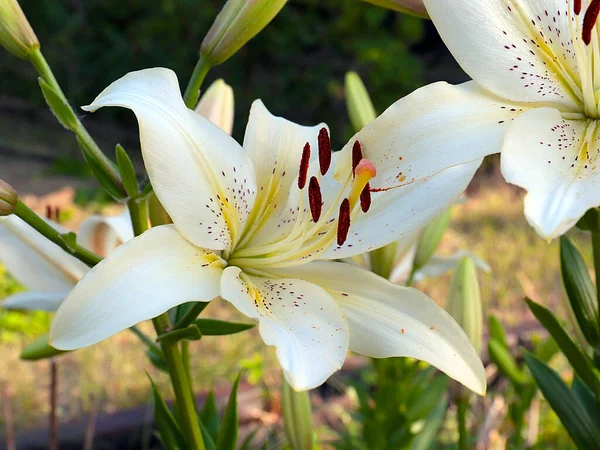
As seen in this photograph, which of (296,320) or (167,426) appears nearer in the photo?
(296,320)

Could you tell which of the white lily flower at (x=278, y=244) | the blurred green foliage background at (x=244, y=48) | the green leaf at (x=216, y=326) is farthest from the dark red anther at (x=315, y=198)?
the blurred green foliage background at (x=244, y=48)

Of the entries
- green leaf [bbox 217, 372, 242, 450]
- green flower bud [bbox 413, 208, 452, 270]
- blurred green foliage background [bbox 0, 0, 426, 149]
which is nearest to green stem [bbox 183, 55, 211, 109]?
green leaf [bbox 217, 372, 242, 450]

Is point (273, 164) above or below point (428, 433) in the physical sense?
above

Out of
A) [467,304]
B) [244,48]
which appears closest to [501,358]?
[467,304]

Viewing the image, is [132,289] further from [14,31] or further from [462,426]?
[462,426]

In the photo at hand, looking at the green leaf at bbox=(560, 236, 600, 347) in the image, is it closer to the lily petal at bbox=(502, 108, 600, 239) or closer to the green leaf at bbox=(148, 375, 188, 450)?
the lily petal at bbox=(502, 108, 600, 239)

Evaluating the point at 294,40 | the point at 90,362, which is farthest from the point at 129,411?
the point at 294,40
